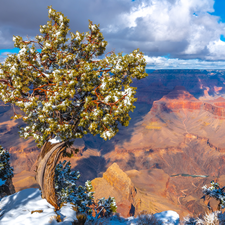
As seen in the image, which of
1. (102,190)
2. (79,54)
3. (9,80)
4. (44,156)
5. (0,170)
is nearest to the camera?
(9,80)

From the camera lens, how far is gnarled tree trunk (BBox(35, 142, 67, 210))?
8.35 meters

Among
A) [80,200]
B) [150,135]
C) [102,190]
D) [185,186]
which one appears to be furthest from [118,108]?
[150,135]

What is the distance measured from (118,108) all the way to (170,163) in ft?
502

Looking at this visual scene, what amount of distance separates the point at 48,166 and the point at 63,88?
478 centimetres

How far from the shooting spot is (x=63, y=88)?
251 inches

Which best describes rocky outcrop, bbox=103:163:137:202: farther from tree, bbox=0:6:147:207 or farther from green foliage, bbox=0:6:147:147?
green foliage, bbox=0:6:147:147

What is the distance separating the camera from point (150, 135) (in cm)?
18388

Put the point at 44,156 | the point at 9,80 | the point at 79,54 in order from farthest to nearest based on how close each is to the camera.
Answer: the point at 79,54 → the point at 44,156 → the point at 9,80

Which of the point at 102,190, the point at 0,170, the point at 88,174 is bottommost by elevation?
the point at 88,174

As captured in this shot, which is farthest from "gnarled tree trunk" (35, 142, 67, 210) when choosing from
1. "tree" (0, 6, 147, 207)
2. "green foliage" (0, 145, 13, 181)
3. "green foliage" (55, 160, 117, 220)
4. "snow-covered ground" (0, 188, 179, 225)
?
"green foliage" (0, 145, 13, 181)

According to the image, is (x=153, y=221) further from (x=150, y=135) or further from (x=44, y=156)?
(x=150, y=135)

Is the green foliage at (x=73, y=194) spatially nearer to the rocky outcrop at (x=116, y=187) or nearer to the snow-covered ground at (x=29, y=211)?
the snow-covered ground at (x=29, y=211)

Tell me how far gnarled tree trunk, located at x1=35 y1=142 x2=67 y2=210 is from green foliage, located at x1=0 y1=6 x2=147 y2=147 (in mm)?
768

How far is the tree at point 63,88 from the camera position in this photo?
22.1ft
